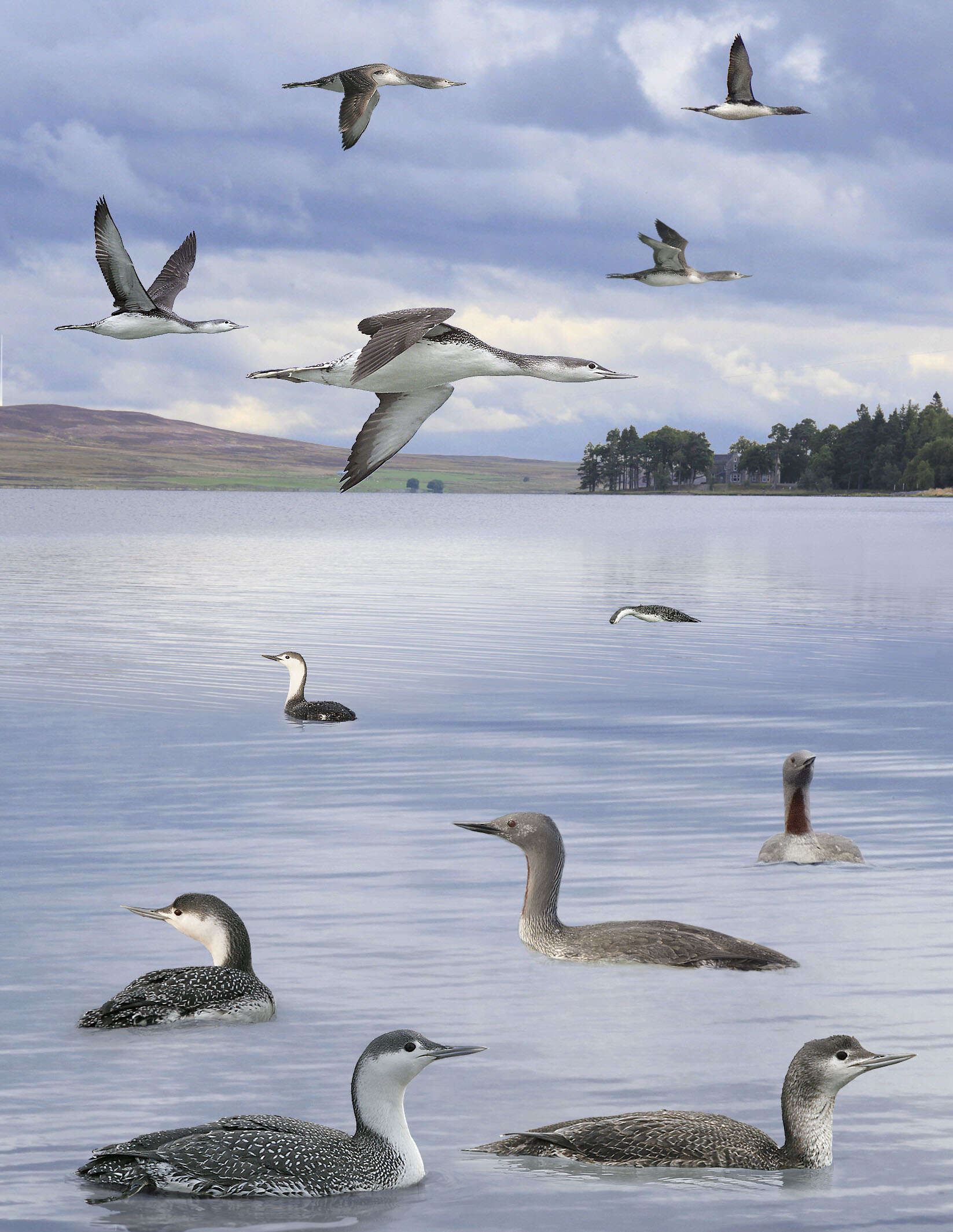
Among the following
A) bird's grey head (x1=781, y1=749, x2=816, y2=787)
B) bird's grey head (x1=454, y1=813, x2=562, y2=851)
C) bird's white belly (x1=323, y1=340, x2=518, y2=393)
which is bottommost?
bird's grey head (x1=454, y1=813, x2=562, y2=851)

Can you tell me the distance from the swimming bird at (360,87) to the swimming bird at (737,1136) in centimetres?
1152

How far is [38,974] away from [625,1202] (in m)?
5.43

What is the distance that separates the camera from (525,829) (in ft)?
43.2

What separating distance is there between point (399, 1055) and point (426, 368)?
24.9 feet

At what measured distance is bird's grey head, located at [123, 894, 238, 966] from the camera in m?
11.6

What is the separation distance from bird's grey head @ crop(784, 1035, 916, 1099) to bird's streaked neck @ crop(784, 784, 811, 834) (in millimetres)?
7097

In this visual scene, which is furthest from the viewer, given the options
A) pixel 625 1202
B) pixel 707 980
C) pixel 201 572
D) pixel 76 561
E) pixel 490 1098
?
pixel 76 561

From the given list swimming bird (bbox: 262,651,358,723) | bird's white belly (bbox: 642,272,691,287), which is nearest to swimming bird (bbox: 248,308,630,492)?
swimming bird (bbox: 262,651,358,723)

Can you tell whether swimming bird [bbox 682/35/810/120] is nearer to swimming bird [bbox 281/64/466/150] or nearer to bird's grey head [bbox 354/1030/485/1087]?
swimming bird [bbox 281/64/466/150]

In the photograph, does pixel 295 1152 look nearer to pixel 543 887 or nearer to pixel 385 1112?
pixel 385 1112

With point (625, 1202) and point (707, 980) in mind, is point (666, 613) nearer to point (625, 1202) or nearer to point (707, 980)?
point (707, 980)

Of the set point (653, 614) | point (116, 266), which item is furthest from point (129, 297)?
point (653, 614)

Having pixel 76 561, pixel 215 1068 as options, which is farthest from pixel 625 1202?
pixel 76 561

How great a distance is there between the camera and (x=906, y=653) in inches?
1362
